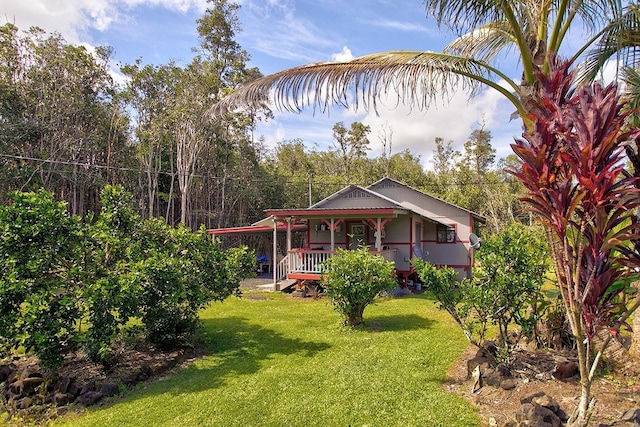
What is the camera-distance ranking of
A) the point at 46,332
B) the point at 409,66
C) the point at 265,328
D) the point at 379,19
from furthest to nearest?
1. the point at 265,328
2. the point at 379,19
3. the point at 46,332
4. the point at 409,66

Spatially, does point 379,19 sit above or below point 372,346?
above

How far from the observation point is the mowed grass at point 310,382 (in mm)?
4008

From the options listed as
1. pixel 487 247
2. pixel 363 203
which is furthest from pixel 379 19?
pixel 363 203

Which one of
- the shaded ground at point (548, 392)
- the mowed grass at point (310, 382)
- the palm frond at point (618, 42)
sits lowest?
the mowed grass at point (310, 382)

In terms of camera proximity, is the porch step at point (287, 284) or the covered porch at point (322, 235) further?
the porch step at point (287, 284)

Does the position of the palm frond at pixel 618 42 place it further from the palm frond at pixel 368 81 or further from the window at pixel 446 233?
the window at pixel 446 233

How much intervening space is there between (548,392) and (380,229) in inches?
333

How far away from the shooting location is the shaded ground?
365 cm

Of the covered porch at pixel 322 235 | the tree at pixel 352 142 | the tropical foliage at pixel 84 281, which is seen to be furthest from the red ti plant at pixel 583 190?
the tree at pixel 352 142

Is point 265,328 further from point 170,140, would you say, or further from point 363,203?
point 170,140

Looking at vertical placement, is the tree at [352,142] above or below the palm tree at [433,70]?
above

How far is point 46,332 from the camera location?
473cm

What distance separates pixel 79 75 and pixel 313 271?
1516 cm

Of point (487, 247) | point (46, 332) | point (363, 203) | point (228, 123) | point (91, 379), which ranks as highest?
point (228, 123)
